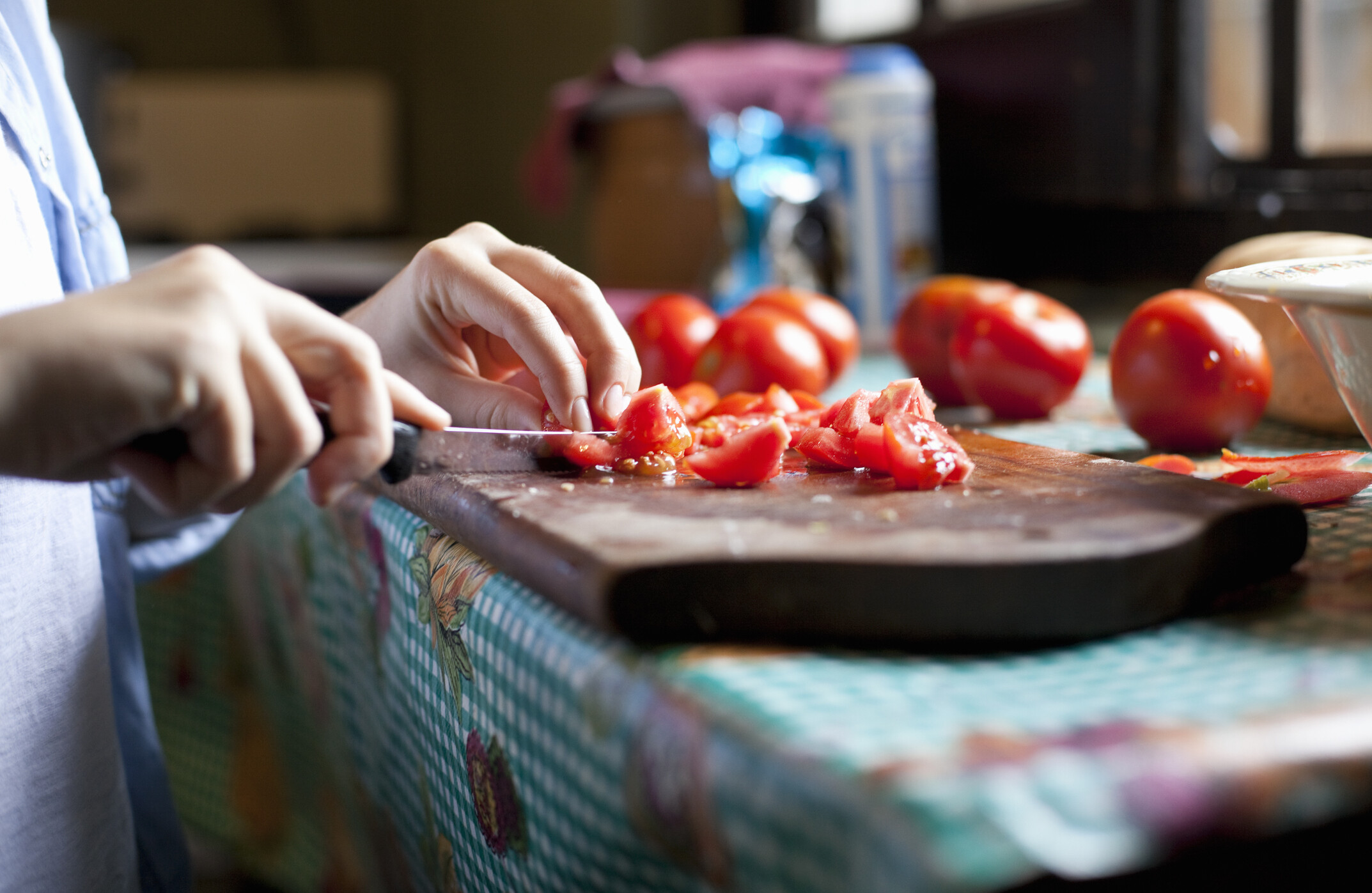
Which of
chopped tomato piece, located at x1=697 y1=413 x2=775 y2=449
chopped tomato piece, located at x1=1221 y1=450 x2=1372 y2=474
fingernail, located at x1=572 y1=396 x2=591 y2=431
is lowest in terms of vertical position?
chopped tomato piece, located at x1=1221 y1=450 x2=1372 y2=474

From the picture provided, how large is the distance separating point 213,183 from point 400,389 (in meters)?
4.34

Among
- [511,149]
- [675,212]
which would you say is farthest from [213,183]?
[675,212]

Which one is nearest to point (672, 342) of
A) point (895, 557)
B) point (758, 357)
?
A: point (758, 357)

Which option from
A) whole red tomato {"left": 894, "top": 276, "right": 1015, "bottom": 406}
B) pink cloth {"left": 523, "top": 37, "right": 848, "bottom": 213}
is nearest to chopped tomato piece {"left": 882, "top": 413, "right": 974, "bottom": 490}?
whole red tomato {"left": 894, "top": 276, "right": 1015, "bottom": 406}

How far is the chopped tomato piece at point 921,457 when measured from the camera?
25.2 inches

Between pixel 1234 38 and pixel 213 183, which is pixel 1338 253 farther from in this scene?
pixel 213 183

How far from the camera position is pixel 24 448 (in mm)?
462

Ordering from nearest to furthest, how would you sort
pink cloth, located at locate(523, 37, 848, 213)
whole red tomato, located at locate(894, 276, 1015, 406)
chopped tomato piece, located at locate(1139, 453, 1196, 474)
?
1. chopped tomato piece, located at locate(1139, 453, 1196, 474)
2. whole red tomato, located at locate(894, 276, 1015, 406)
3. pink cloth, located at locate(523, 37, 848, 213)

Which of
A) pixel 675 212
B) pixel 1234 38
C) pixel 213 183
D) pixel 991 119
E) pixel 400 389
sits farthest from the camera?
pixel 213 183

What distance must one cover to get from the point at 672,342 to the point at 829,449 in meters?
0.50

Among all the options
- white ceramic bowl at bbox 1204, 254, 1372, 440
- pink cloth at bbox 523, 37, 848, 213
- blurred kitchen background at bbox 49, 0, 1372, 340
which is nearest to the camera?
white ceramic bowl at bbox 1204, 254, 1372, 440

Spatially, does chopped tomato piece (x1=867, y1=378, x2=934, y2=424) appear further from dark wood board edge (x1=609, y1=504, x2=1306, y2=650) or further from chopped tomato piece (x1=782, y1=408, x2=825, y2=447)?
dark wood board edge (x1=609, y1=504, x2=1306, y2=650)

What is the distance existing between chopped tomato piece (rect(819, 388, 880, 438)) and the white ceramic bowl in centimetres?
21

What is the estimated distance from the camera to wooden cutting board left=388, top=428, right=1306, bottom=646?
0.47m
